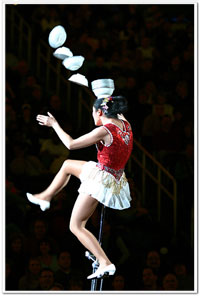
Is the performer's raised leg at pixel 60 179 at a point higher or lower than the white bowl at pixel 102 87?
lower

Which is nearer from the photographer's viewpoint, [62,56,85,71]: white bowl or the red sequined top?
the red sequined top

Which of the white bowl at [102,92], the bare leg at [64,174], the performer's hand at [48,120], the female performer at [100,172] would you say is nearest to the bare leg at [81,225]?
the female performer at [100,172]

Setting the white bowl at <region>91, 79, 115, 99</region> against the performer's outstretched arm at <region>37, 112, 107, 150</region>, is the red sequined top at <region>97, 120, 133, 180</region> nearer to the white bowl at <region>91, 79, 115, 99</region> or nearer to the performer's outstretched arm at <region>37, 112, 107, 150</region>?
the performer's outstretched arm at <region>37, 112, 107, 150</region>

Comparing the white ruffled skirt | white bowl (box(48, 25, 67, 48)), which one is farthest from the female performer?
white bowl (box(48, 25, 67, 48))

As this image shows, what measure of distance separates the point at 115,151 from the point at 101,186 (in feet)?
0.73

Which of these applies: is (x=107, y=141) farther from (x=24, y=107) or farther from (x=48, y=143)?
(x=24, y=107)

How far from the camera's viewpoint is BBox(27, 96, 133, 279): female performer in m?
3.64

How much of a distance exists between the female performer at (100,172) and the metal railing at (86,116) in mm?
1243

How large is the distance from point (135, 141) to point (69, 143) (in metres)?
1.64

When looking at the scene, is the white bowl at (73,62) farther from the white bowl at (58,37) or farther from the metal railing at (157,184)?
the metal railing at (157,184)

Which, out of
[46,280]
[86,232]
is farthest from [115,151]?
[46,280]

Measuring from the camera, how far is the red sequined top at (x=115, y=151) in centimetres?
365

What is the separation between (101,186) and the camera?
3648mm

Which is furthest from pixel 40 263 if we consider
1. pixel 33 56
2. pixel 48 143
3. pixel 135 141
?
pixel 33 56
